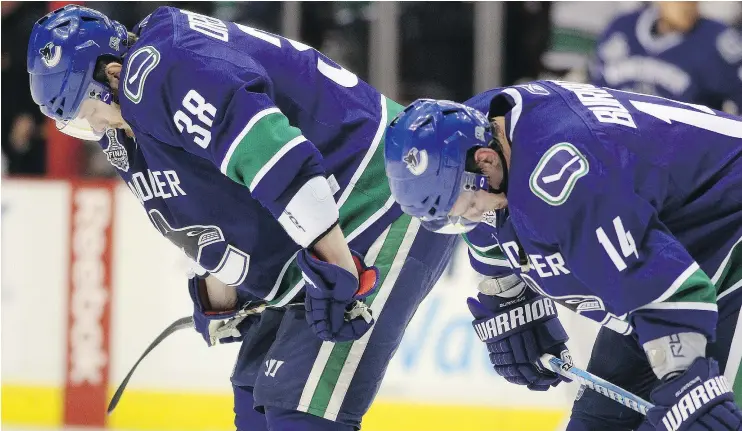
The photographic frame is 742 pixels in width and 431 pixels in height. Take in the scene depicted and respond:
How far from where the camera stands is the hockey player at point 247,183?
2.53m

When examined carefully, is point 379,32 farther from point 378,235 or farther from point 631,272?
point 631,272

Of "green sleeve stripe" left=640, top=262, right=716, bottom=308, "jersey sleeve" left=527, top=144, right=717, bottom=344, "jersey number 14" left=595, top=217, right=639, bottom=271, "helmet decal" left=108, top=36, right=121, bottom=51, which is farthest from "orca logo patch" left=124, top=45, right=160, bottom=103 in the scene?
"green sleeve stripe" left=640, top=262, right=716, bottom=308

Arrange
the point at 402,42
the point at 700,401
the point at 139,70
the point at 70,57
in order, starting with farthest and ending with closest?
the point at 402,42
the point at 70,57
the point at 139,70
the point at 700,401

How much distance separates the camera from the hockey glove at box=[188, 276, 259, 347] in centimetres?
308

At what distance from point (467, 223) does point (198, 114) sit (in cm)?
59

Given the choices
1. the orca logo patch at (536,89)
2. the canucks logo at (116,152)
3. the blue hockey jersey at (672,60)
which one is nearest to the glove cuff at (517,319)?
the orca logo patch at (536,89)

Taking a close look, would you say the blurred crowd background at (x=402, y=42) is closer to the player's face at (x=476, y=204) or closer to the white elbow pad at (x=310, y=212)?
the white elbow pad at (x=310, y=212)

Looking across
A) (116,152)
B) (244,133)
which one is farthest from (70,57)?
(244,133)

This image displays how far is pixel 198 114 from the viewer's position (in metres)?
2.49

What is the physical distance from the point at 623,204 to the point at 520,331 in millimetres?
767

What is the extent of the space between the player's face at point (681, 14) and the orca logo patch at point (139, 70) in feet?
8.60

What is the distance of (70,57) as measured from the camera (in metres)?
2.68

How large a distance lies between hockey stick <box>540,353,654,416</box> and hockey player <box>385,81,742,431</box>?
0.23 feet

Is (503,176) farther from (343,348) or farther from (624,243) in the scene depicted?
(343,348)
